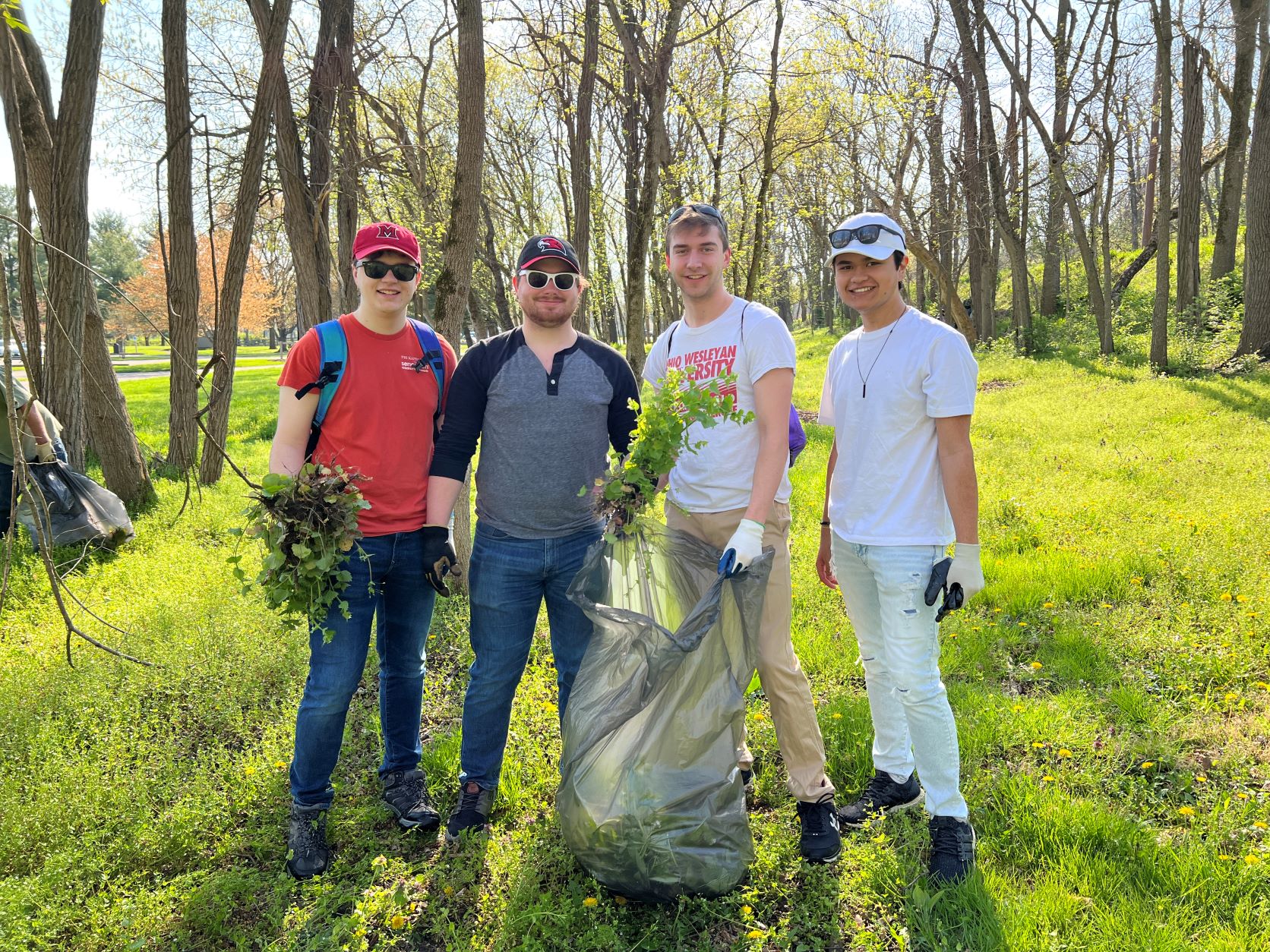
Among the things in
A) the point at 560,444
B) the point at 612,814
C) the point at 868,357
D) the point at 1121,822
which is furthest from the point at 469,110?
the point at 1121,822

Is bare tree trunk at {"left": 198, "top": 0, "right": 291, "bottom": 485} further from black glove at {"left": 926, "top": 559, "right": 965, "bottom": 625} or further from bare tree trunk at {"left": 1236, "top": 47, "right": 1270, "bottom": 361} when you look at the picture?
bare tree trunk at {"left": 1236, "top": 47, "right": 1270, "bottom": 361}

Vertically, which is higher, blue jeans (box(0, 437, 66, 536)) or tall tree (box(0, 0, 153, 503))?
tall tree (box(0, 0, 153, 503))

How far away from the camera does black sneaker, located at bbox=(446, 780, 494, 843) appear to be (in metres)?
2.56

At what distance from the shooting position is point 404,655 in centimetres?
272

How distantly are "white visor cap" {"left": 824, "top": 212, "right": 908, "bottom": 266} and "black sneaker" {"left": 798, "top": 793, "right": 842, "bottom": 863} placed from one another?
1829 mm

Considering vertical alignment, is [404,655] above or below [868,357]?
below

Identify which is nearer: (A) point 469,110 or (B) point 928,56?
(A) point 469,110

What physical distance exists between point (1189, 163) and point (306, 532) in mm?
13677

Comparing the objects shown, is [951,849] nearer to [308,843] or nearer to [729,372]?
[729,372]

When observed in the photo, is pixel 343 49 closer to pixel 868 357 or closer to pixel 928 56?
pixel 868 357

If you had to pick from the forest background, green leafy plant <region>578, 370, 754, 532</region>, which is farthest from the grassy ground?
green leafy plant <region>578, 370, 754, 532</region>

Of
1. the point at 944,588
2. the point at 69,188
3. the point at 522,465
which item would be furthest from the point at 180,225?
the point at 944,588

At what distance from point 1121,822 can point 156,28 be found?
30.3 ft

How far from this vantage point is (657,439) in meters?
2.22
